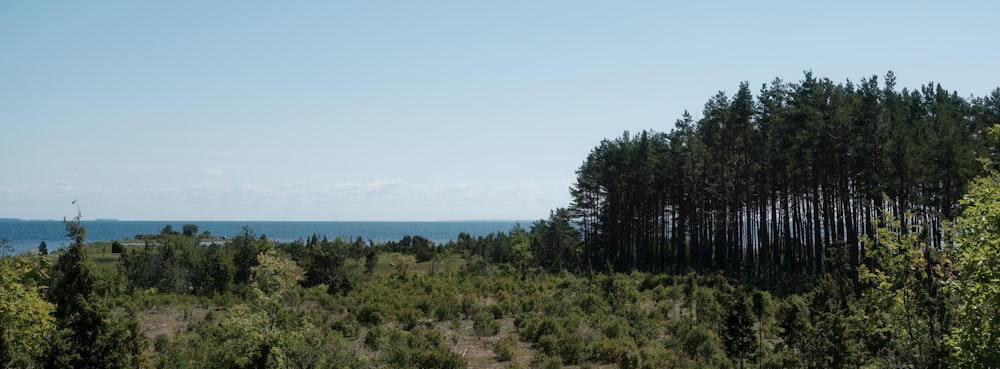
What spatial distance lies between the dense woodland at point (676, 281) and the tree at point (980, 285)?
0.04 metres

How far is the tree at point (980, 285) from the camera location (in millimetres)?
9969

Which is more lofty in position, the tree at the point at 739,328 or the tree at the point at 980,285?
the tree at the point at 980,285

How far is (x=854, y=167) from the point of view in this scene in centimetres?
4291

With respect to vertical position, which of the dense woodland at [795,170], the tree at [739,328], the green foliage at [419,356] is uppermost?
the dense woodland at [795,170]

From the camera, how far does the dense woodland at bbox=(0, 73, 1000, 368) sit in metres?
11.9

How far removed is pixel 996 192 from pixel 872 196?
112ft

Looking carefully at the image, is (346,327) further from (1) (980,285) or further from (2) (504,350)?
(1) (980,285)

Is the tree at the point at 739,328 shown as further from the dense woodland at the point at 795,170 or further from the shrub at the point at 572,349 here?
the dense woodland at the point at 795,170

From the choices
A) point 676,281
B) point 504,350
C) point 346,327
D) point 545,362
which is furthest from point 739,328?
point 676,281

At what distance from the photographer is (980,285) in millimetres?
9867

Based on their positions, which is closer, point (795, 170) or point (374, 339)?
point (374, 339)

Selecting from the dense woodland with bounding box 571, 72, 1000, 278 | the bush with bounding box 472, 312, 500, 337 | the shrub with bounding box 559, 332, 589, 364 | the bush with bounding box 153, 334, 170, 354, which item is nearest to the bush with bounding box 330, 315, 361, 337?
the bush with bounding box 472, 312, 500, 337

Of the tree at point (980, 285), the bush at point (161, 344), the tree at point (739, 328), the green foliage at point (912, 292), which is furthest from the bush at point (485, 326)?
the tree at point (980, 285)

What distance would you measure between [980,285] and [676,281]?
3717 centimetres
